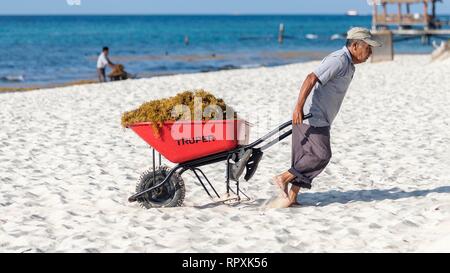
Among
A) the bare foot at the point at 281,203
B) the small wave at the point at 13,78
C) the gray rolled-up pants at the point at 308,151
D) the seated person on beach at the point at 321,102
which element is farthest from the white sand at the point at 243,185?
the small wave at the point at 13,78

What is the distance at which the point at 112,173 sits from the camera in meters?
8.12

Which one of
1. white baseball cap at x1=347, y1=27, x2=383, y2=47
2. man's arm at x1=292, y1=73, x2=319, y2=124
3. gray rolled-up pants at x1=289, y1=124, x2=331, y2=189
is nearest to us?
man's arm at x1=292, y1=73, x2=319, y2=124

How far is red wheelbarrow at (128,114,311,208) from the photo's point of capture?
238 inches

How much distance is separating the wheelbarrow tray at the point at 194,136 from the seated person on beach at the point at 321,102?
0.52 m

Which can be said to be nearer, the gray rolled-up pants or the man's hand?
the man's hand

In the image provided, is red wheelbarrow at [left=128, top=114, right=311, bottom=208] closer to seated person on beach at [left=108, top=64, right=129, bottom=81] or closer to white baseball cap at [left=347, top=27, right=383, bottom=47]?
white baseball cap at [left=347, top=27, right=383, bottom=47]

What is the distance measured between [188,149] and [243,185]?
5.12ft

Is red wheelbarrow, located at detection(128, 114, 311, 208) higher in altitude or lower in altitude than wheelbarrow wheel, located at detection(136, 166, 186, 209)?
higher

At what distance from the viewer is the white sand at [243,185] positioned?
5430 millimetres

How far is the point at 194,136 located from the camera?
6.08 meters

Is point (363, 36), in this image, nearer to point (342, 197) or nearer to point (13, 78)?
point (342, 197)

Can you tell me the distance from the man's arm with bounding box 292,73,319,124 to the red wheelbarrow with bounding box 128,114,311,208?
0.08m

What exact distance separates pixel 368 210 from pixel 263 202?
3.28 feet

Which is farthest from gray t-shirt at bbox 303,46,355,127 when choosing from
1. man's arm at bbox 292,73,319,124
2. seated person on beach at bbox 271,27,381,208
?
man's arm at bbox 292,73,319,124
